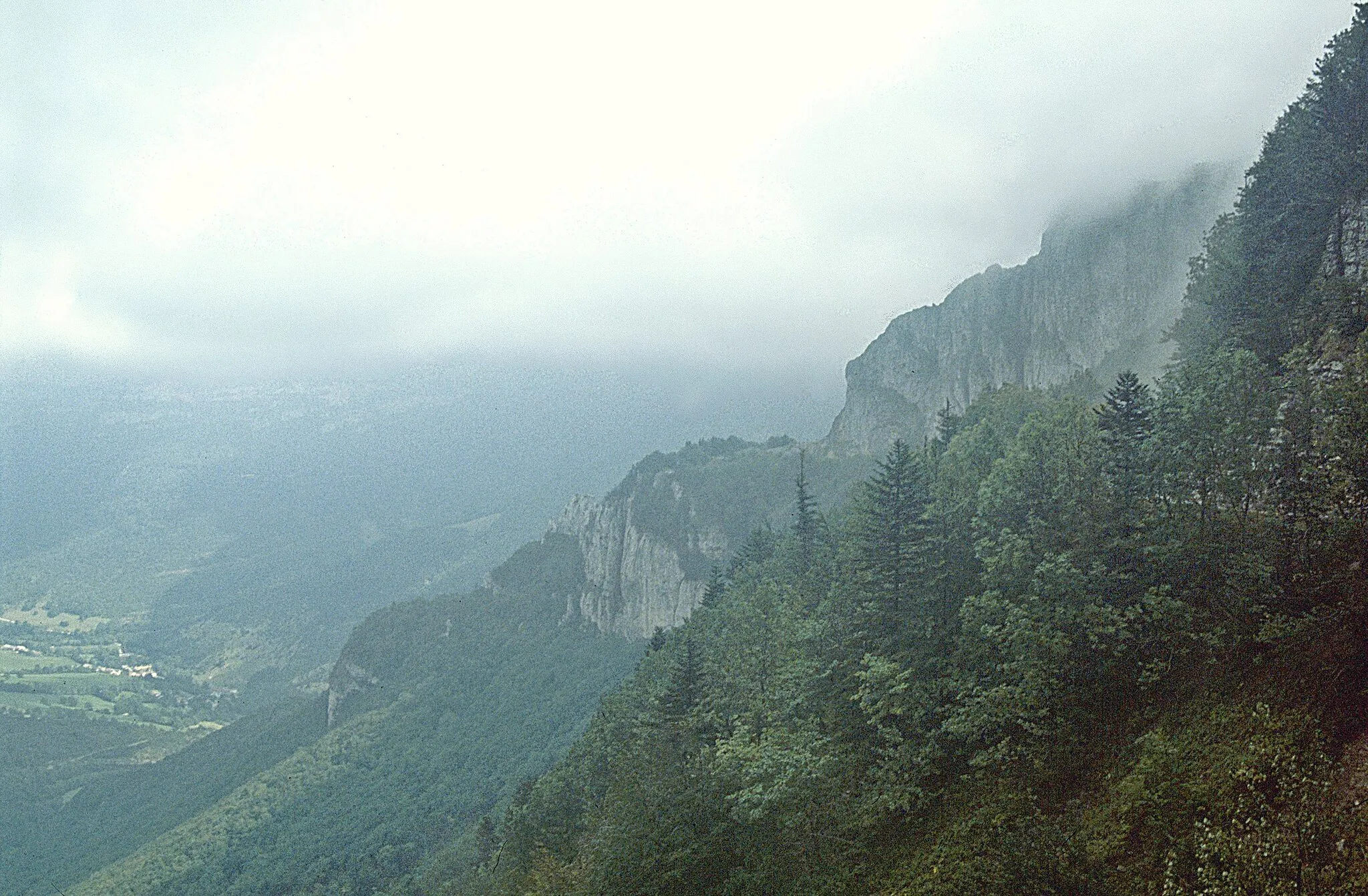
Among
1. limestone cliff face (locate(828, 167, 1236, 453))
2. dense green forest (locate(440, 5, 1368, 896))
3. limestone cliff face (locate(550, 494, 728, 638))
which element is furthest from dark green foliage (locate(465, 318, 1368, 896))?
limestone cliff face (locate(550, 494, 728, 638))

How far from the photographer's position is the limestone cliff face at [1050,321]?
111 meters

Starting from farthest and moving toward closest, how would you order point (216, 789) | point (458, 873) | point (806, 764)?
point (216, 789)
point (458, 873)
point (806, 764)

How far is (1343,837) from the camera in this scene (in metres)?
12.4

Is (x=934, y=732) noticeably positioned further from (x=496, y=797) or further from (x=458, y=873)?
(x=496, y=797)

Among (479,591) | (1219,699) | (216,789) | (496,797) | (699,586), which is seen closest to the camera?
(1219,699)

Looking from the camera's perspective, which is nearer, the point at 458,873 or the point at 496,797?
the point at 458,873

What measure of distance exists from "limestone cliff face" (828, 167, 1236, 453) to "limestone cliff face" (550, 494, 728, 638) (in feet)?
163

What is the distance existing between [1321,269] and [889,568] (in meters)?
24.6

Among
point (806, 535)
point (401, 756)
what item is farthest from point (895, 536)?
point (401, 756)

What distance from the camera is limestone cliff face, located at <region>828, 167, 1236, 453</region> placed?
4365 inches

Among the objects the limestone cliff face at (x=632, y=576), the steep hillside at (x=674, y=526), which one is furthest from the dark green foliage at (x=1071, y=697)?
the limestone cliff face at (x=632, y=576)

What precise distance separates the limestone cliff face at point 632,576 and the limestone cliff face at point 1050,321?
4975 centimetres

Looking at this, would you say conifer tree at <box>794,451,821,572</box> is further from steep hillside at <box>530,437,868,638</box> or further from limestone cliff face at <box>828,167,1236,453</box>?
steep hillside at <box>530,437,868,638</box>

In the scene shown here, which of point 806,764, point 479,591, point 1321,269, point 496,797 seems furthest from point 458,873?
point 479,591
